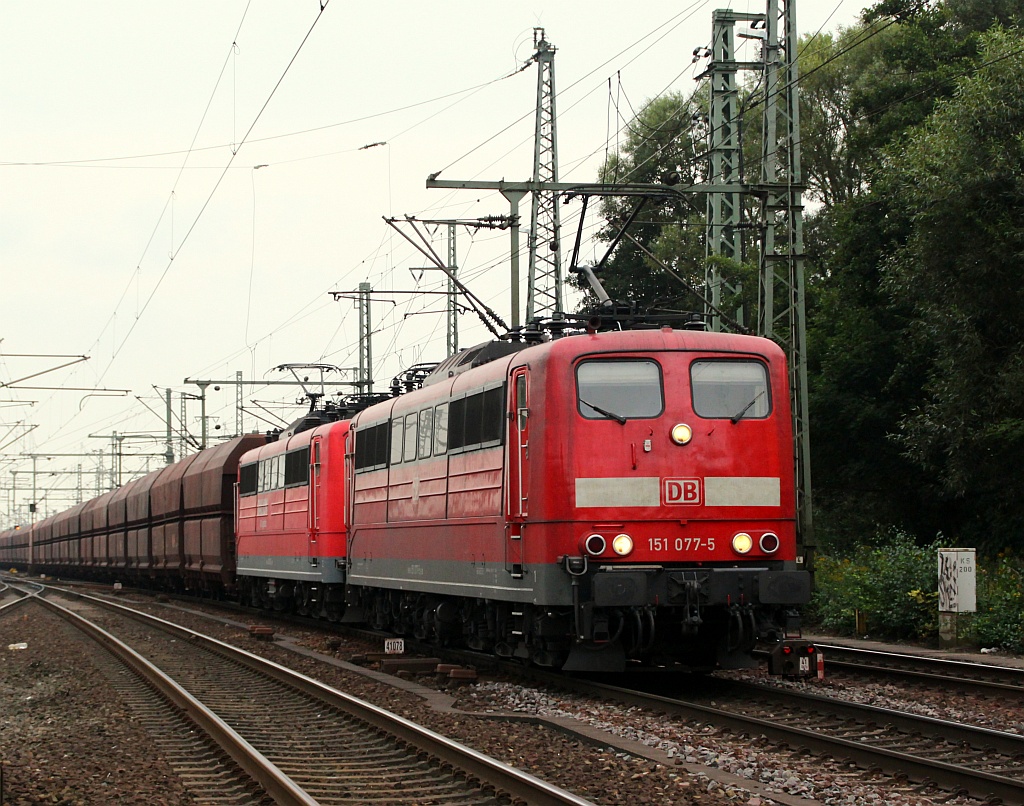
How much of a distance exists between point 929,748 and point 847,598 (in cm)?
1138

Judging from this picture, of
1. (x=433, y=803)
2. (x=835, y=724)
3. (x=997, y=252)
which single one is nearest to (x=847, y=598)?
(x=997, y=252)

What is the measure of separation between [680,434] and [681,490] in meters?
0.53

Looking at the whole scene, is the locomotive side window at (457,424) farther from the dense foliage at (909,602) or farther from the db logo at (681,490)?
the dense foliage at (909,602)

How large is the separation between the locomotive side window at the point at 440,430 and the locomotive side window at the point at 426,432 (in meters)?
0.18

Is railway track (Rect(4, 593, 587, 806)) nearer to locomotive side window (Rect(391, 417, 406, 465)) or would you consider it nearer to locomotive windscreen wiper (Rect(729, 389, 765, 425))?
locomotive side window (Rect(391, 417, 406, 465))

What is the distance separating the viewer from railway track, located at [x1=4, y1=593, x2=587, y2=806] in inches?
330

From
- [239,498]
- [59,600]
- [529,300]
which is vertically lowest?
[59,600]

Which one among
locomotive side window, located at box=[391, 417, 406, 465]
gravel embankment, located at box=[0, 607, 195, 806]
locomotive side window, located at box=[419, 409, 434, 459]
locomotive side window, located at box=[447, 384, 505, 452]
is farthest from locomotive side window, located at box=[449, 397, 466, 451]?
gravel embankment, located at box=[0, 607, 195, 806]

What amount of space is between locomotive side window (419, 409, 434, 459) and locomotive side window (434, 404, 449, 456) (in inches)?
7.2

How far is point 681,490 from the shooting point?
12758 millimetres

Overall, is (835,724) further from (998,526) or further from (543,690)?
(998,526)

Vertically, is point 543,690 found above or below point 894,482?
below

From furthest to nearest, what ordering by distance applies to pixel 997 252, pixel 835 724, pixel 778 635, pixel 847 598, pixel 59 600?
pixel 59 600, pixel 997 252, pixel 847 598, pixel 778 635, pixel 835 724

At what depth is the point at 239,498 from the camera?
3002 centimetres
